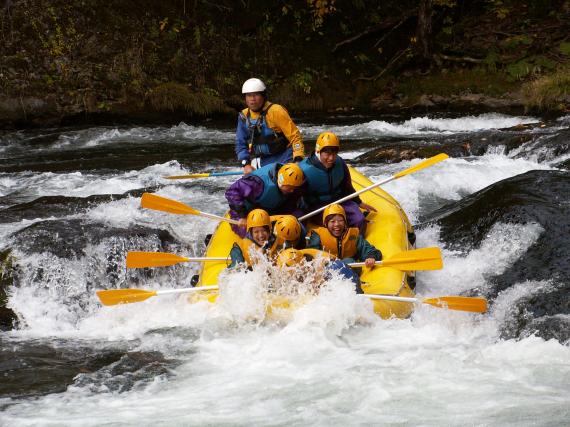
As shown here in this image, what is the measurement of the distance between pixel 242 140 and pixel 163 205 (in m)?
1.01

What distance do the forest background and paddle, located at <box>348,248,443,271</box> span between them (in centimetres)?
827

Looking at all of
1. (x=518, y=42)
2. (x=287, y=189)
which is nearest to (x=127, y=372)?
(x=287, y=189)

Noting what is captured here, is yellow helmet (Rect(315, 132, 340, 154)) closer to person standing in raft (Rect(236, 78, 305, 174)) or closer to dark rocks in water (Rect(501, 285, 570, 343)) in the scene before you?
person standing in raft (Rect(236, 78, 305, 174))

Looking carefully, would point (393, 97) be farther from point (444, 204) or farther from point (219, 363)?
point (219, 363)

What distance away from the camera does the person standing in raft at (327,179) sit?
573 centimetres

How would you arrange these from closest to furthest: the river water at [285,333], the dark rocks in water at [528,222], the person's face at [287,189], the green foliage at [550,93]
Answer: the river water at [285,333], the dark rocks in water at [528,222], the person's face at [287,189], the green foliage at [550,93]

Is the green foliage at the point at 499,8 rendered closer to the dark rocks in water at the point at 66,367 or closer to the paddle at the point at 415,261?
the paddle at the point at 415,261

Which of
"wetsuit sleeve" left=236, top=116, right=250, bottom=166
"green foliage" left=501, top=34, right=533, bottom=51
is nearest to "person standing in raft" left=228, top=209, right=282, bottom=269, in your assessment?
"wetsuit sleeve" left=236, top=116, right=250, bottom=166

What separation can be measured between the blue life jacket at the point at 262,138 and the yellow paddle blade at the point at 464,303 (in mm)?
2317

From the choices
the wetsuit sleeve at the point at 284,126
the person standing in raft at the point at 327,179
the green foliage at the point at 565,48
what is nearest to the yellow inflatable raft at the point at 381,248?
the person standing in raft at the point at 327,179

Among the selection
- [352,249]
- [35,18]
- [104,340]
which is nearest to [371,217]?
[352,249]

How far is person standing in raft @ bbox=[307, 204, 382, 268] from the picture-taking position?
5359 millimetres

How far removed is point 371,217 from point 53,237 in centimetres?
254

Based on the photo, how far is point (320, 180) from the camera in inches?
231
